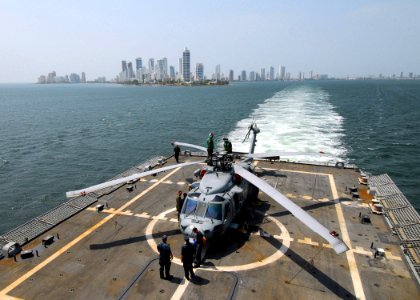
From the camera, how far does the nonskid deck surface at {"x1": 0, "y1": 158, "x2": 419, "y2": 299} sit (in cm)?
1195

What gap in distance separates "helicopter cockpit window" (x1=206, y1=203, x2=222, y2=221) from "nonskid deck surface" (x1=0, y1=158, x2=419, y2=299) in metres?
1.31

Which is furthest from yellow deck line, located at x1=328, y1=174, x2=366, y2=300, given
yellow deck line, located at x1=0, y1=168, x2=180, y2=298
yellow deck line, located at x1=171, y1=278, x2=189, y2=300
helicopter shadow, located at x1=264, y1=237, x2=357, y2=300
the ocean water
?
the ocean water

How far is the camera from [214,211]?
14500mm

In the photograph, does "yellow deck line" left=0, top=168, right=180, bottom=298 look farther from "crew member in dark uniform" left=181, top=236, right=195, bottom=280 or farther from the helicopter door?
the helicopter door

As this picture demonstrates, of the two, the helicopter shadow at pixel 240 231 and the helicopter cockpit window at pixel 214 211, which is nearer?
the helicopter cockpit window at pixel 214 211

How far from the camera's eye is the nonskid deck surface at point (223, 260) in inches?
470

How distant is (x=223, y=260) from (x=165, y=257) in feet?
10.1

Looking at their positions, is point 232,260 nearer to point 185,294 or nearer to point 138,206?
point 185,294

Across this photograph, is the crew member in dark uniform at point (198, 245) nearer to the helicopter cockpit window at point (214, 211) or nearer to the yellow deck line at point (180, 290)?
the yellow deck line at point (180, 290)

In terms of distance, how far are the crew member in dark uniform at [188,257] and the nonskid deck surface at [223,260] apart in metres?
0.38

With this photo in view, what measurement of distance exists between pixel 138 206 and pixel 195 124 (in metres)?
52.2

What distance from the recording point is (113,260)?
13938mm

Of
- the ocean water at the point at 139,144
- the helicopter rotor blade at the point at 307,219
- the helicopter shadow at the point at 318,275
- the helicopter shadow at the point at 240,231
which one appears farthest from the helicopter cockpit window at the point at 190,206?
the ocean water at the point at 139,144

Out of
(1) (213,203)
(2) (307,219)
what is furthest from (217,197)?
(2) (307,219)
